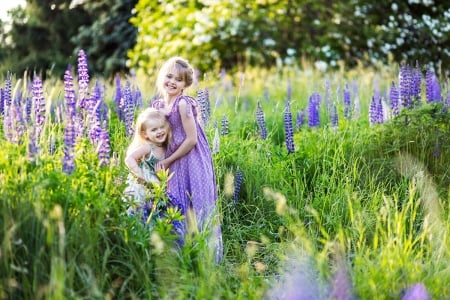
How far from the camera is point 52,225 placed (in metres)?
3.23

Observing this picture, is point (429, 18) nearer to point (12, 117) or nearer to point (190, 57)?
point (190, 57)

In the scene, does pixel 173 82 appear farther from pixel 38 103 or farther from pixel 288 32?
pixel 288 32

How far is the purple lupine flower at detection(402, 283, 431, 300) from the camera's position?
3.09 metres

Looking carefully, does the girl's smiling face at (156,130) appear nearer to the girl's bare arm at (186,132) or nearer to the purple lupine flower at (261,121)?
the girl's bare arm at (186,132)

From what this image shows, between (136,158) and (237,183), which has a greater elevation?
(136,158)

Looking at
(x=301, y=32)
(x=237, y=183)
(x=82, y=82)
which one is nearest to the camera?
(x=82, y=82)

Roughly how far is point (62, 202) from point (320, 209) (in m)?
2.03

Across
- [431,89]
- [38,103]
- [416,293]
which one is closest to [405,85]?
[431,89]

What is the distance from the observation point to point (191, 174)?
175 inches

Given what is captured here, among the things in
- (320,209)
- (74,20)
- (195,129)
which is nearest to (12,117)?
(195,129)

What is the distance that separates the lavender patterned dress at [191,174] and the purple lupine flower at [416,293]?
1.50 meters

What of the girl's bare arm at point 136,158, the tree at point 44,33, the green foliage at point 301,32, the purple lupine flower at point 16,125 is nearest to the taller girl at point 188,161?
the girl's bare arm at point 136,158

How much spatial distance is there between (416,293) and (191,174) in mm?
1758

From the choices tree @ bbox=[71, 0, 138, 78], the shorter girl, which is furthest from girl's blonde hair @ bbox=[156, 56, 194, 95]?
tree @ bbox=[71, 0, 138, 78]
